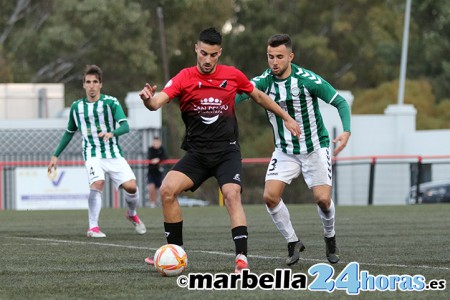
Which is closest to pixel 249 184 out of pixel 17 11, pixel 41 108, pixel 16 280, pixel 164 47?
pixel 41 108

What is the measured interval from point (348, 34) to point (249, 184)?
104ft

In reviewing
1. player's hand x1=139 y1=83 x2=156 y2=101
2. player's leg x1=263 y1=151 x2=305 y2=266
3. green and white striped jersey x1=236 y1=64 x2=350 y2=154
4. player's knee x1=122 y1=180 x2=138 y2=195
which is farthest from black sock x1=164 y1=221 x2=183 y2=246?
player's knee x1=122 y1=180 x2=138 y2=195

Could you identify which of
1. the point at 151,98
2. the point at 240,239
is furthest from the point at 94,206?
the point at 151,98

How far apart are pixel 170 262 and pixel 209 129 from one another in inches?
47.6

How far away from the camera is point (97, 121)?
49.7 feet

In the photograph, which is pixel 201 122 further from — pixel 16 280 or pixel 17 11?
pixel 17 11

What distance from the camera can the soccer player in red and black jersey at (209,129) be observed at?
9867 mm

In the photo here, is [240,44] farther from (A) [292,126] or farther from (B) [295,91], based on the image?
(A) [292,126]

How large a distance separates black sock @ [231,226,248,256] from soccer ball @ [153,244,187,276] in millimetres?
440

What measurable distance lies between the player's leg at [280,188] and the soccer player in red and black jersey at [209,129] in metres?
0.89

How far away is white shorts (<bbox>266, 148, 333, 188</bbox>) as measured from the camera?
36.1 feet

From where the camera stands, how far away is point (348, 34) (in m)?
67.1

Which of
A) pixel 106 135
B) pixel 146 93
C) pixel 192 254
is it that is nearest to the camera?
pixel 146 93

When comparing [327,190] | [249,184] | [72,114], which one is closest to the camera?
[327,190]
